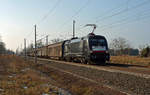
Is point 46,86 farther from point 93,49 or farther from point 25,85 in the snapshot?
point 93,49

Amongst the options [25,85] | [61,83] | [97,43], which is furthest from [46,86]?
[97,43]

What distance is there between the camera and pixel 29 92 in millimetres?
7887

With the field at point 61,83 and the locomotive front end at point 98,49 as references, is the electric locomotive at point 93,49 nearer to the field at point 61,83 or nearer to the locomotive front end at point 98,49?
the locomotive front end at point 98,49

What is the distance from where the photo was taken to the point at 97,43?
22.9 metres

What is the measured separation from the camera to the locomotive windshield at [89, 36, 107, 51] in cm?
2247

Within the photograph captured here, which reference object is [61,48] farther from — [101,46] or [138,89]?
[138,89]

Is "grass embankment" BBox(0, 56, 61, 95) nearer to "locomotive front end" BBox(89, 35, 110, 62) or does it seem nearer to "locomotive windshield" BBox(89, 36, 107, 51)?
"locomotive front end" BBox(89, 35, 110, 62)

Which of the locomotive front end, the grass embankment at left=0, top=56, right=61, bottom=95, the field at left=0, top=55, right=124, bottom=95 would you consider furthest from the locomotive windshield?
the grass embankment at left=0, top=56, right=61, bottom=95

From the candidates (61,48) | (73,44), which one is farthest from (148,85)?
(61,48)

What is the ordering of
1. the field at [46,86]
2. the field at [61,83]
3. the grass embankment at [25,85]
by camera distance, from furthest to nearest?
1. the field at [61,83]
2. the field at [46,86]
3. the grass embankment at [25,85]

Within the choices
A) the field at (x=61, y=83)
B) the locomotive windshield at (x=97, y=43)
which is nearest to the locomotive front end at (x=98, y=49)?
the locomotive windshield at (x=97, y=43)

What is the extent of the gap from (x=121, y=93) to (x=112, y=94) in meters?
0.40

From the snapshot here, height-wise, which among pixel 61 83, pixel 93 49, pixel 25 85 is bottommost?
pixel 61 83

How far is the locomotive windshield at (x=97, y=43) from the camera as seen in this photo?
885 inches
